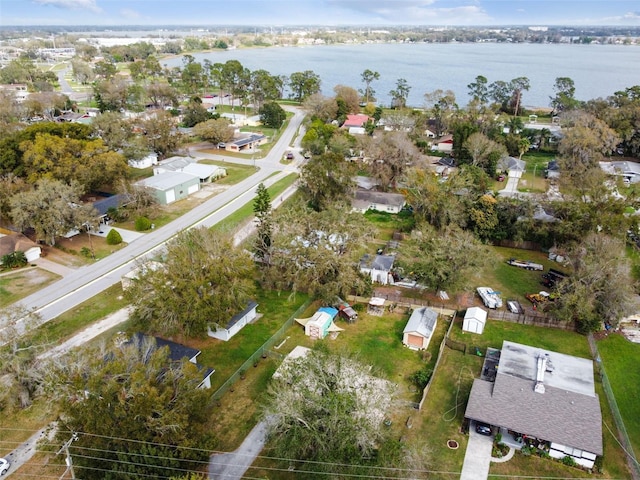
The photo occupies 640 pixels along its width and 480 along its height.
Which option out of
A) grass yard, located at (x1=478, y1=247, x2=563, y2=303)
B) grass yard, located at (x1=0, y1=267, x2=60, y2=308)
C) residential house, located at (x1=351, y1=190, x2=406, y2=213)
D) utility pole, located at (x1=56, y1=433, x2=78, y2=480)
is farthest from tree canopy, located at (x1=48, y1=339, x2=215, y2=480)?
residential house, located at (x1=351, y1=190, x2=406, y2=213)

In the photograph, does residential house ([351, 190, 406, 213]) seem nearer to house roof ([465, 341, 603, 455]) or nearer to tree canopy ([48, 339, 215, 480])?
house roof ([465, 341, 603, 455])

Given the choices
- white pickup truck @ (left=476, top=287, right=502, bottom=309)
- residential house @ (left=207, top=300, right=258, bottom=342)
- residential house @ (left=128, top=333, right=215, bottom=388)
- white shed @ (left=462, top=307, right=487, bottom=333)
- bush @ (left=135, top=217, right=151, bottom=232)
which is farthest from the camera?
bush @ (left=135, top=217, right=151, bottom=232)

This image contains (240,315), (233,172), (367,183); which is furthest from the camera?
(233,172)

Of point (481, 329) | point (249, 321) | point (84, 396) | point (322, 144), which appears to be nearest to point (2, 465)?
point (84, 396)

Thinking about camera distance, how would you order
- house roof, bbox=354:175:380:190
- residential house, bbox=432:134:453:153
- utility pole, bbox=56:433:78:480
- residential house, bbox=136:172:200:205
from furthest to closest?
residential house, bbox=432:134:453:153 < house roof, bbox=354:175:380:190 < residential house, bbox=136:172:200:205 < utility pole, bbox=56:433:78:480

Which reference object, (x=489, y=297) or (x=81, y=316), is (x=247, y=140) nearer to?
(x=81, y=316)

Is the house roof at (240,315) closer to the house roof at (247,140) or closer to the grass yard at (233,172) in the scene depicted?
the grass yard at (233,172)

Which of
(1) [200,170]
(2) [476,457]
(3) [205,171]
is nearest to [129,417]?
(2) [476,457]

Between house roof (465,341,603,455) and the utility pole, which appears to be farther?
house roof (465,341,603,455)
